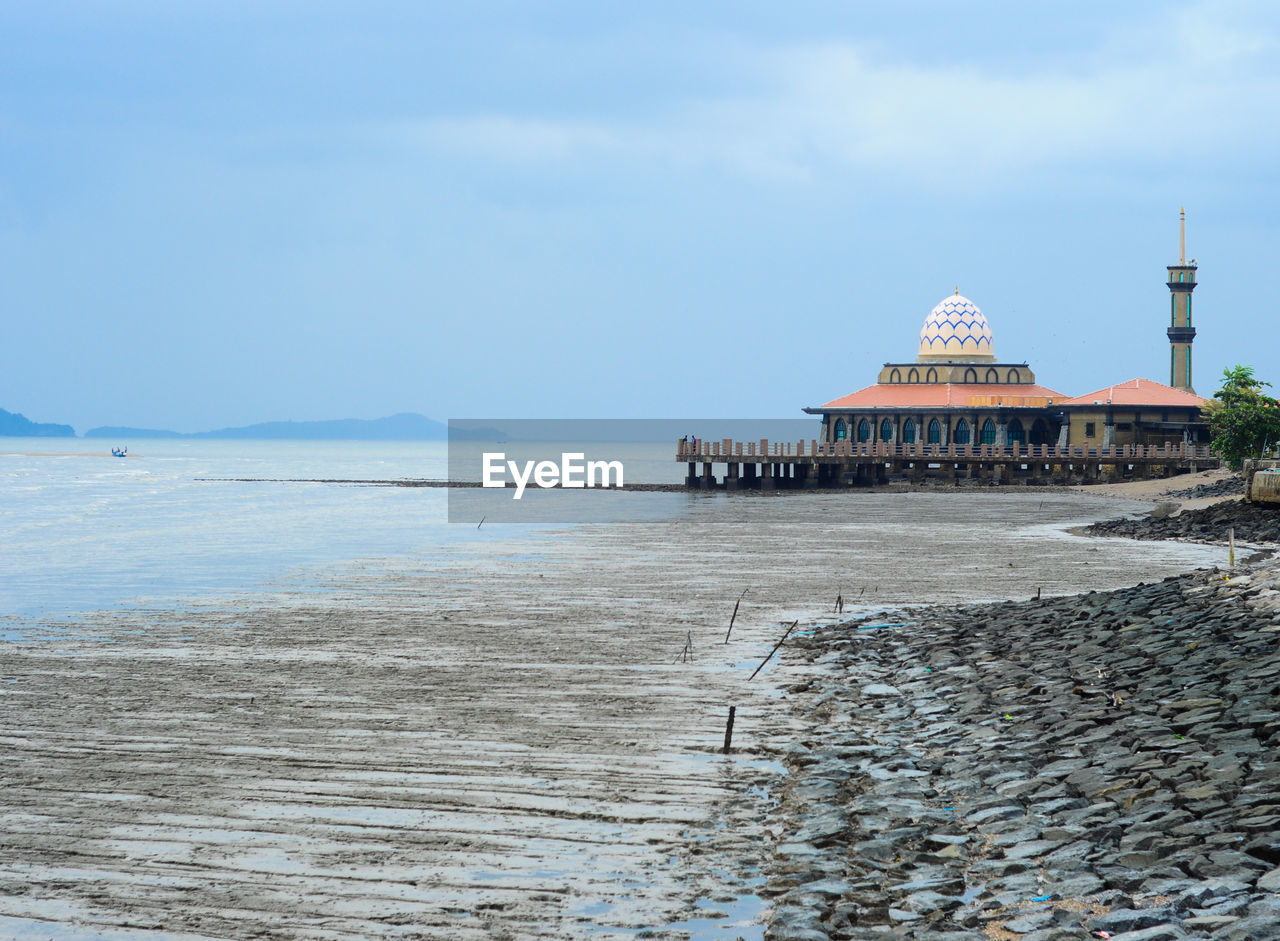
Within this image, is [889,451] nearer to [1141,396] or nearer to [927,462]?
[927,462]

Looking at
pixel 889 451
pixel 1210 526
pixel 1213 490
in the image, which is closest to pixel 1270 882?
pixel 1210 526

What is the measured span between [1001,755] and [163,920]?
5717 millimetres

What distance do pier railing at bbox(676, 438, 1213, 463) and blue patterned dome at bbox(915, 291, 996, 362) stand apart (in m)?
8.45

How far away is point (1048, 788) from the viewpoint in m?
8.48

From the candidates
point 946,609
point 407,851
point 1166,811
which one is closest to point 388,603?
point 946,609

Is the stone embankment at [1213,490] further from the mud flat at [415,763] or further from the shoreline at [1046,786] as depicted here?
the shoreline at [1046,786]

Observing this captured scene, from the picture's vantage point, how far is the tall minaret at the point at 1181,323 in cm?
7950

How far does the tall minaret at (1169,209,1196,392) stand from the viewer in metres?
79.5

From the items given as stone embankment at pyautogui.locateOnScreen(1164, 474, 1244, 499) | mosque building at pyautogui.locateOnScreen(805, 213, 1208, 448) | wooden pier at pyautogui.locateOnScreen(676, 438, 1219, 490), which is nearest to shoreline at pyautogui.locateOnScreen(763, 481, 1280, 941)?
stone embankment at pyautogui.locateOnScreen(1164, 474, 1244, 499)

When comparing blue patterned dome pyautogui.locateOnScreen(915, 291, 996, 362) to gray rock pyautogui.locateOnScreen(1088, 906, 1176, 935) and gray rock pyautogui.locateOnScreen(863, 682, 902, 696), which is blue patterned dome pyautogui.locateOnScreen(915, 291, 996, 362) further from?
gray rock pyautogui.locateOnScreen(1088, 906, 1176, 935)

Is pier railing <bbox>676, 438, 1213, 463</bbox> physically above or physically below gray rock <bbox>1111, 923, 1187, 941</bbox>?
above

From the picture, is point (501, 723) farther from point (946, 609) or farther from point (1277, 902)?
point (946, 609)

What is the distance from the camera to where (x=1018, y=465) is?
2800 inches

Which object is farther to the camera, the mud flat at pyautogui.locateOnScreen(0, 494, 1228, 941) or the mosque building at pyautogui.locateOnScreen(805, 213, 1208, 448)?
the mosque building at pyautogui.locateOnScreen(805, 213, 1208, 448)
